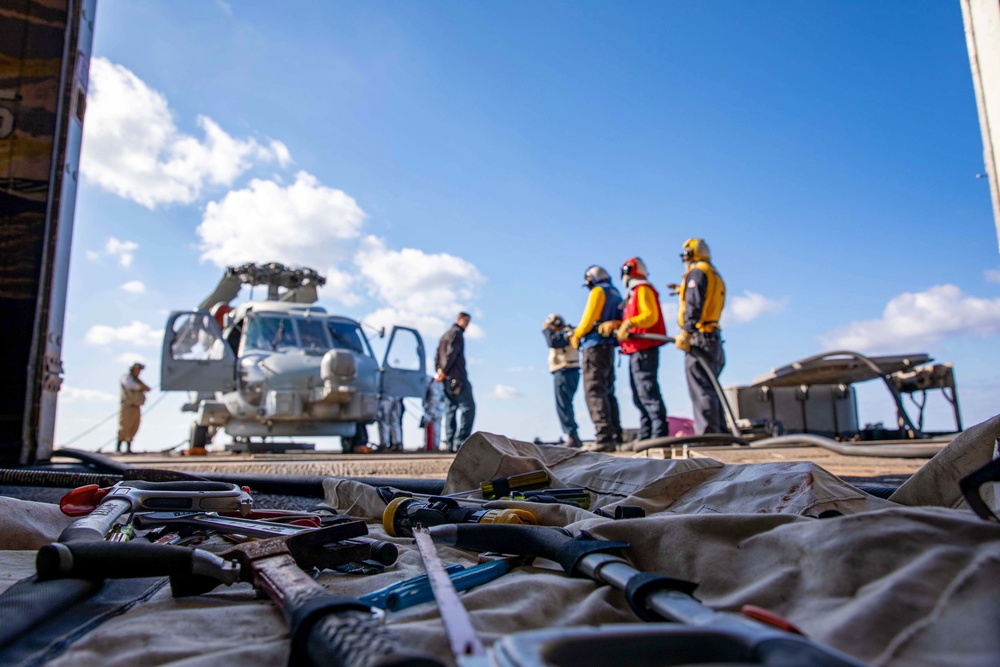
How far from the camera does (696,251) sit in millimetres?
6484

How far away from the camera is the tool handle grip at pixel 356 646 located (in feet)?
1.92

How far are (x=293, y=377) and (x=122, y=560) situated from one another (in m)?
9.60

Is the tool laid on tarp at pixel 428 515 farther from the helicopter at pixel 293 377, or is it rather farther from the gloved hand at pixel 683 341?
the helicopter at pixel 293 377

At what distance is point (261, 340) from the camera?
1108 centimetres

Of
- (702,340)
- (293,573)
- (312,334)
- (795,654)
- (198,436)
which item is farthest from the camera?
(198,436)

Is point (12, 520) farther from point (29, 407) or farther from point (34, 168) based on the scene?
point (34, 168)

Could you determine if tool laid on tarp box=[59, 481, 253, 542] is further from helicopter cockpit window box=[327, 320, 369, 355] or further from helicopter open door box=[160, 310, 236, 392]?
helicopter cockpit window box=[327, 320, 369, 355]

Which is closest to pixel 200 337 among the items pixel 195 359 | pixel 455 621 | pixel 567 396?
pixel 195 359

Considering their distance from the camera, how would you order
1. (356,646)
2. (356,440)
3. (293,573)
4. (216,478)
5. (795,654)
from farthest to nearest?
(356,440) < (216,478) < (293,573) < (356,646) < (795,654)

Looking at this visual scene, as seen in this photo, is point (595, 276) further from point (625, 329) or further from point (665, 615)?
point (665, 615)

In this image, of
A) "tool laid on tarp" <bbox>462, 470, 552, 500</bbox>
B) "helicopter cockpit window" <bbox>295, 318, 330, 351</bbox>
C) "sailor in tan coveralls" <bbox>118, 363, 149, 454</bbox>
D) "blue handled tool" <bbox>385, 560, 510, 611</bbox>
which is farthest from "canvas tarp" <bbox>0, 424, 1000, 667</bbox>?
"sailor in tan coveralls" <bbox>118, 363, 149, 454</bbox>

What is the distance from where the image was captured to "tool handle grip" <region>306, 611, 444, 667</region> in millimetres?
586

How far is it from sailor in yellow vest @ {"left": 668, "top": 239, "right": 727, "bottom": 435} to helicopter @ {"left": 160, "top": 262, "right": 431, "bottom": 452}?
18.2 feet

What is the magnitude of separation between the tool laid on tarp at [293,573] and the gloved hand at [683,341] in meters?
5.21
